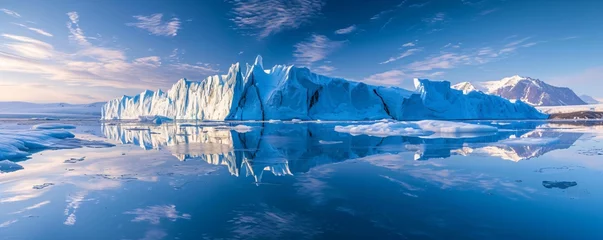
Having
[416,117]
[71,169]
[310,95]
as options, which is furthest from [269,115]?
[71,169]

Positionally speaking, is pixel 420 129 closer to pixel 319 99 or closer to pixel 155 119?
pixel 319 99

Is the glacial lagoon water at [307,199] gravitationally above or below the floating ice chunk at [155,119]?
below

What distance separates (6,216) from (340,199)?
377 centimetres

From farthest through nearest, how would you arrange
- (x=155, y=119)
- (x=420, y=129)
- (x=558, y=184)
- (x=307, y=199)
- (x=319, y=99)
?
(x=155, y=119) < (x=319, y=99) < (x=420, y=129) < (x=558, y=184) < (x=307, y=199)

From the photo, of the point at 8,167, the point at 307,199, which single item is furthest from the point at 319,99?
the point at 307,199

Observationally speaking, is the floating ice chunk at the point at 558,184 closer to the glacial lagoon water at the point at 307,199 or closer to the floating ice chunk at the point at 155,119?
the glacial lagoon water at the point at 307,199

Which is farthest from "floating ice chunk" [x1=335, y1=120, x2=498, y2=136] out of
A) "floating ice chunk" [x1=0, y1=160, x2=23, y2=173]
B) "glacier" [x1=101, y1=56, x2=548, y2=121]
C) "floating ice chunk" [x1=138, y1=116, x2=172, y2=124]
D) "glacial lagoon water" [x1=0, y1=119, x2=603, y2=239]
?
"floating ice chunk" [x1=138, y1=116, x2=172, y2=124]

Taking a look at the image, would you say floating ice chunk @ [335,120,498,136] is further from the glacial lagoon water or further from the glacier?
the glacier

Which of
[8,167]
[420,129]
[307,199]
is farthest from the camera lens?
[420,129]

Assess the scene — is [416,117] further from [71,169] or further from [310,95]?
[71,169]

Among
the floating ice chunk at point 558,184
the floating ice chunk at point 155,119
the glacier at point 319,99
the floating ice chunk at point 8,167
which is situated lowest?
the floating ice chunk at point 8,167

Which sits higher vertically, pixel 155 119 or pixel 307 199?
pixel 155 119

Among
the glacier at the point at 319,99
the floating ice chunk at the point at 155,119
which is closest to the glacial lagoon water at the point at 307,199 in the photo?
the glacier at the point at 319,99

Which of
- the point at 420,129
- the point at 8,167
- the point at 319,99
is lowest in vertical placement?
the point at 8,167
